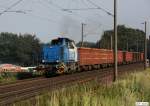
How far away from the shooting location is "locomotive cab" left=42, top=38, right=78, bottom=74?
41.8 meters

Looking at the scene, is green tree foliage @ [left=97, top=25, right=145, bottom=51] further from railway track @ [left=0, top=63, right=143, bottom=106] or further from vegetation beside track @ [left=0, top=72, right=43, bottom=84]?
railway track @ [left=0, top=63, right=143, bottom=106]

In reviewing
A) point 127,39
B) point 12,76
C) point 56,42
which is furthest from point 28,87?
point 127,39

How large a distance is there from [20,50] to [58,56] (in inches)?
2645

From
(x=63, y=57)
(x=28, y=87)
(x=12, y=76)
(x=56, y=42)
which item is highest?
(x=56, y=42)

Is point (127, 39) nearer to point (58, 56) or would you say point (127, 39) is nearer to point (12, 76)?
point (58, 56)

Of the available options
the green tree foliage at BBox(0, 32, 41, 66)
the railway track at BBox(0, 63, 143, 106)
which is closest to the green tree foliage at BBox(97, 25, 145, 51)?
the green tree foliage at BBox(0, 32, 41, 66)

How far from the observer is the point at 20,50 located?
109 m

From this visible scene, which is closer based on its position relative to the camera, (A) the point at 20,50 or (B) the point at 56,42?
(B) the point at 56,42

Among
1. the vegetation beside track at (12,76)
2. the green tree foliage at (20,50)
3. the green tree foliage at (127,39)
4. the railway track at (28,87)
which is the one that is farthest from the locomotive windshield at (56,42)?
the green tree foliage at (127,39)

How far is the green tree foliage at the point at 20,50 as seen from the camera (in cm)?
10575

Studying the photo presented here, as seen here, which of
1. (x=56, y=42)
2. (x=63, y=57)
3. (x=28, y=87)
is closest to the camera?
(x=28, y=87)

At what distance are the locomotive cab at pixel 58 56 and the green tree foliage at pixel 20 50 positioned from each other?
184ft

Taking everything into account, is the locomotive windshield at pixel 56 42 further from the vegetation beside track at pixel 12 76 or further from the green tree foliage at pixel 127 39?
the green tree foliage at pixel 127 39

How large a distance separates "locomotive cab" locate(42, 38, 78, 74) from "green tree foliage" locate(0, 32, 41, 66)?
56142 mm
